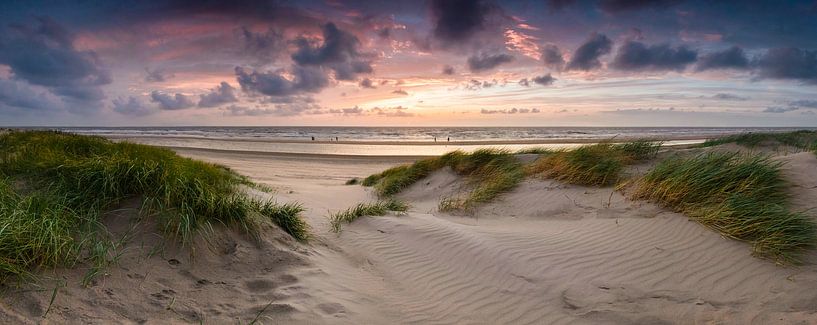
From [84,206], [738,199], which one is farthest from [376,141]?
[84,206]

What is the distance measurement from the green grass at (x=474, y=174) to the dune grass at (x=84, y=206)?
13.0 feet

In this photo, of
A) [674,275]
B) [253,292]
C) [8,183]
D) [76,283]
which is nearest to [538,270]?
[674,275]

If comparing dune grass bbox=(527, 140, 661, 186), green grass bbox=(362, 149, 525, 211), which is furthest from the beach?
green grass bbox=(362, 149, 525, 211)

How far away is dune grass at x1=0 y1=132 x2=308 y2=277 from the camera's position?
3.29 meters

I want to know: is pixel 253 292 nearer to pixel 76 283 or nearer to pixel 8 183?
pixel 76 283

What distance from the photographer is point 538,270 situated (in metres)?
4.64

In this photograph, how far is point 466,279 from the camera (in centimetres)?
465

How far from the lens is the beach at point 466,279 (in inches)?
134

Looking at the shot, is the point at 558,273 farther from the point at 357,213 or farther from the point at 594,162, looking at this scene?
the point at 594,162

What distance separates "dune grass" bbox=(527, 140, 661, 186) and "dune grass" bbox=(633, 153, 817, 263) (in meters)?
1.12

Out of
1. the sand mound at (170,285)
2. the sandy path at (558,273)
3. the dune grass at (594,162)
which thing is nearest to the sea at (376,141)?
the dune grass at (594,162)

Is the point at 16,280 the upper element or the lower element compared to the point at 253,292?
upper

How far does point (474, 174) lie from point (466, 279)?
597 cm

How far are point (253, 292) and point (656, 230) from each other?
16.3ft
